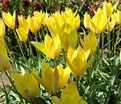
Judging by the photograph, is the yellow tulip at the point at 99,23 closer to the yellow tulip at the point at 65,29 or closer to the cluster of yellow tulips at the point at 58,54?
the cluster of yellow tulips at the point at 58,54

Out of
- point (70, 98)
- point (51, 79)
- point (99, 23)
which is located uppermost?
point (99, 23)

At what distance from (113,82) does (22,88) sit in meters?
1.03

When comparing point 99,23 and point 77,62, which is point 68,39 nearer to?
point 77,62

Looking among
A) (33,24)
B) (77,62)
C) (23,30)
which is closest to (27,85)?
(77,62)

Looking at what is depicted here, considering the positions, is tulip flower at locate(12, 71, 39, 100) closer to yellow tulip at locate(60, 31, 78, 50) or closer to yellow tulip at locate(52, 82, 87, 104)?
yellow tulip at locate(52, 82, 87, 104)

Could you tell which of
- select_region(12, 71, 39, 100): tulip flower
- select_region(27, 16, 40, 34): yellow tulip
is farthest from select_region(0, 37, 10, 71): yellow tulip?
select_region(27, 16, 40, 34): yellow tulip

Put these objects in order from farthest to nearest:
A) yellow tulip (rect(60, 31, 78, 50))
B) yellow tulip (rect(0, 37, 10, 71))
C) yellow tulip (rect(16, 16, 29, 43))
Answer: yellow tulip (rect(16, 16, 29, 43))
yellow tulip (rect(60, 31, 78, 50))
yellow tulip (rect(0, 37, 10, 71))

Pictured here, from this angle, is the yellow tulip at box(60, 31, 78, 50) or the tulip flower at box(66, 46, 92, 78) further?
the yellow tulip at box(60, 31, 78, 50)

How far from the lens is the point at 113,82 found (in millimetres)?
2715

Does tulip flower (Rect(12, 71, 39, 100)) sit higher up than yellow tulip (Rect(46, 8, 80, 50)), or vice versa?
yellow tulip (Rect(46, 8, 80, 50))

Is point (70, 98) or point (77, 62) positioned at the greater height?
point (77, 62)

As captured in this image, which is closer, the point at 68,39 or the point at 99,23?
the point at 68,39

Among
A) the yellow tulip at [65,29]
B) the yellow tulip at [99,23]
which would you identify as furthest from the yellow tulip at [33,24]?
the yellow tulip at [99,23]

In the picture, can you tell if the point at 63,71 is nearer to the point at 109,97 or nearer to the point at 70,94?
the point at 70,94
